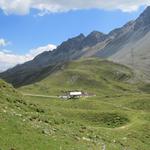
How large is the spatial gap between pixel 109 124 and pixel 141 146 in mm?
15672

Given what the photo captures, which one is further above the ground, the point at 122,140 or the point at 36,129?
the point at 36,129

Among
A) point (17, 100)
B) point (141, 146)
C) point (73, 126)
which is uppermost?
point (17, 100)

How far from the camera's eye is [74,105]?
106 metres

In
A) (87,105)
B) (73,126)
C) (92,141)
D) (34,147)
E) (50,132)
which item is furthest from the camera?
(87,105)

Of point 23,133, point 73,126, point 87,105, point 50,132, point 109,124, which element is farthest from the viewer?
point 87,105

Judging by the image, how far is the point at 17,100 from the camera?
142 feet

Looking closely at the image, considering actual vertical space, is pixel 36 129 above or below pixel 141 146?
above

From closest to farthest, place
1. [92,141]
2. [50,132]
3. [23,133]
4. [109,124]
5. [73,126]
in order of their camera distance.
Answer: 1. [23,133]
2. [50,132]
3. [92,141]
4. [73,126]
5. [109,124]

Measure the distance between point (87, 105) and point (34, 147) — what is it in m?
71.5

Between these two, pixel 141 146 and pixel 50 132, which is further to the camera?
pixel 141 146

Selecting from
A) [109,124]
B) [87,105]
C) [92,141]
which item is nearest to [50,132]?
[92,141]

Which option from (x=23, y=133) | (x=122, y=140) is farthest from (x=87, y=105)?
(x=23, y=133)

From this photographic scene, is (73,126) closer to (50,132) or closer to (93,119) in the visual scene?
(50,132)

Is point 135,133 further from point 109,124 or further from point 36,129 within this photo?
point 36,129
